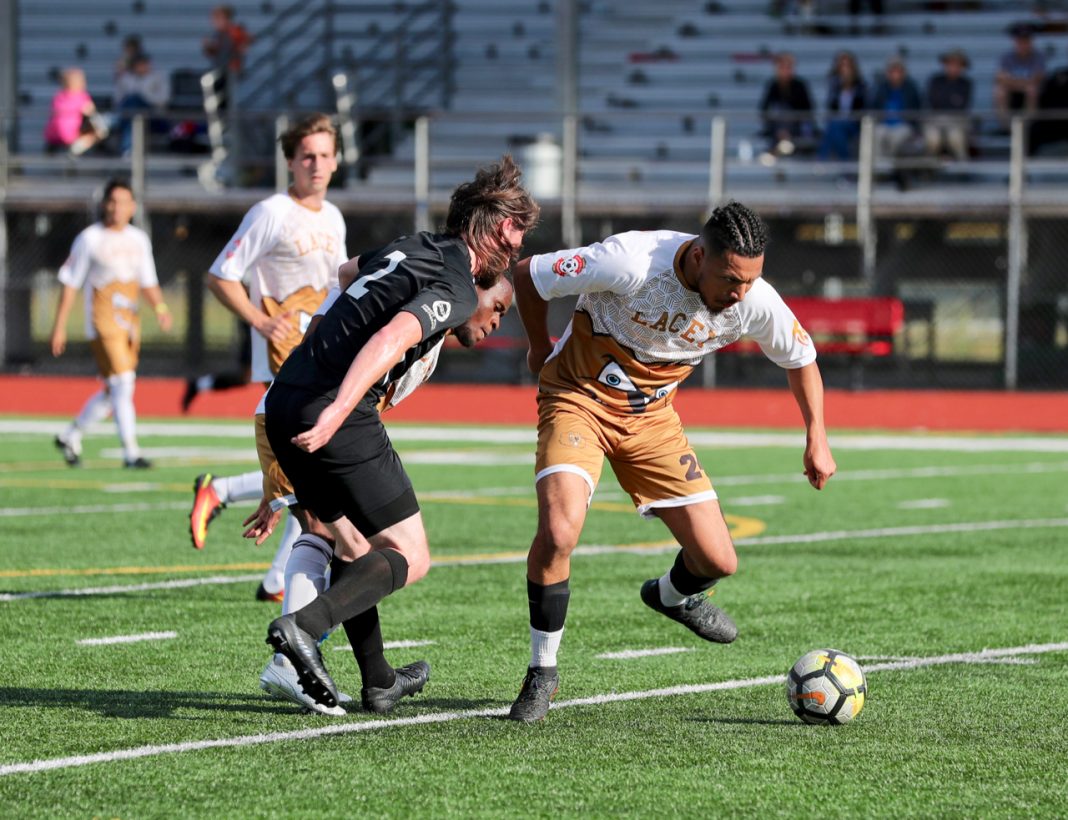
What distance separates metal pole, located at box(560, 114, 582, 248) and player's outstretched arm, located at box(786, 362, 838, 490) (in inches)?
667

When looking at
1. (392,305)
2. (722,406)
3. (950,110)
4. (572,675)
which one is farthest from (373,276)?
(950,110)

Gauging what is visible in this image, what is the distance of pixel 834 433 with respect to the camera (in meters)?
21.0

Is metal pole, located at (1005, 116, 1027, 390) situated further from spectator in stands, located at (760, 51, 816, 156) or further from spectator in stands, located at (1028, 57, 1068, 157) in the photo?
spectator in stands, located at (760, 51, 816, 156)

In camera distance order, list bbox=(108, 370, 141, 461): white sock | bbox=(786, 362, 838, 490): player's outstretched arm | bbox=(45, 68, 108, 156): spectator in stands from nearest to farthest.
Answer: bbox=(786, 362, 838, 490): player's outstretched arm → bbox=(108, 370, 141, 461): white sock → bbox=(45, 68, 108, 156): spectator in stands

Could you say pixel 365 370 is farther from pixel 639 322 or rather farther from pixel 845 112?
pixel 845 112

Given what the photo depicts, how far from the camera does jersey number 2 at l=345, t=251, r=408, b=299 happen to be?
226 inches

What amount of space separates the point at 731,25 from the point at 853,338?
716cm

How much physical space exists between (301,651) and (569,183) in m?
18.6

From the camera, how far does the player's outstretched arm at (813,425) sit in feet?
21.5

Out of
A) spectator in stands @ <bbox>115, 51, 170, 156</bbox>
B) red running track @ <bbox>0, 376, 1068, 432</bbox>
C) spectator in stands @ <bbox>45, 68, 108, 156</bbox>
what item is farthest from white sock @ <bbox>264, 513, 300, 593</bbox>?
spectator in stands @ <bbox>115, 51, 170, 156</bbox>

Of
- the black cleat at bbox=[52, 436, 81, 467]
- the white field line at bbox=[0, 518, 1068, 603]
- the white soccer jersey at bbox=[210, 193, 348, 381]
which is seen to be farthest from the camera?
the black cleat at bbox=[52, 436, 81, 467]

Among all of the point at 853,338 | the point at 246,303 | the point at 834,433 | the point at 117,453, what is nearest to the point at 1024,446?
the point at 834,433

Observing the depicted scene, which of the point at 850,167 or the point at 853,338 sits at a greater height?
the point at 850,167

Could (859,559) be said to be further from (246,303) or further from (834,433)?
(834,433)
